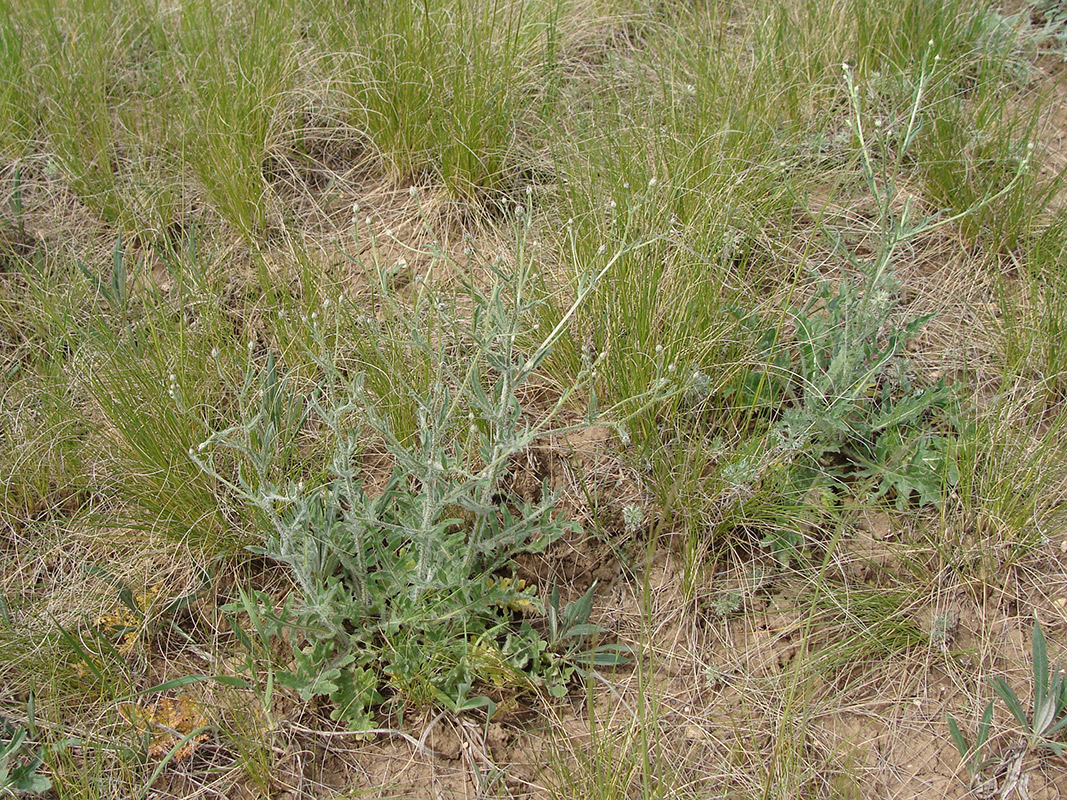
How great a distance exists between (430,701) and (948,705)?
1.17 m

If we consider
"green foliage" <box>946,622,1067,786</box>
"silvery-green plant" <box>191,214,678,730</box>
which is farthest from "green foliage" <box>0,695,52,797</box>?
"green foliage" <box>946,622,1067,786</box>

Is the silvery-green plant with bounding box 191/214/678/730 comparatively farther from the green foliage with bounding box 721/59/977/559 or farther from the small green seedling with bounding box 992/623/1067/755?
the small green seedling with bounding box 992/623/1067/755

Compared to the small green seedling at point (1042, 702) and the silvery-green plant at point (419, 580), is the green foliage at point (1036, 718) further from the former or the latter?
the silvery-green plant at point (419, 580)

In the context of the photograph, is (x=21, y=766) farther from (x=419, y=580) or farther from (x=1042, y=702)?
(x=1042, y=702)

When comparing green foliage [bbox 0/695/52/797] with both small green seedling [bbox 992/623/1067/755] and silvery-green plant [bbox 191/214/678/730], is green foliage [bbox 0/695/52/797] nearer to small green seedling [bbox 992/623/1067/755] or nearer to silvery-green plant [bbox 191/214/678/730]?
silvery-green plant [bbox 191/214/678/730]

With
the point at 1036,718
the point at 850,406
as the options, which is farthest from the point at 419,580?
the point at 1036,718

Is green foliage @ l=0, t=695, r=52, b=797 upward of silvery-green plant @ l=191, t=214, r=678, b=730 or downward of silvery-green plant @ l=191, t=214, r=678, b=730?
downward

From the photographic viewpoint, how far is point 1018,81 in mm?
3121

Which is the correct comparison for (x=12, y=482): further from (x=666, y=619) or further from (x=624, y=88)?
(x=624, y=88)

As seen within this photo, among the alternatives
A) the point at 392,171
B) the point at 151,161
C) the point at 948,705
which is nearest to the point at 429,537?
the point at 948,705

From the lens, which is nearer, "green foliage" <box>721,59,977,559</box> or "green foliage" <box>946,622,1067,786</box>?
"green foliage" <box>946,622,1067,786</box>

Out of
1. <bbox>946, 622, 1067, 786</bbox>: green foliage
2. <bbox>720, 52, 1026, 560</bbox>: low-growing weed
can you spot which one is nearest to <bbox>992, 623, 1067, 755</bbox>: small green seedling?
<bbox>946, 622, 1067, 786</bbox>: green foliage

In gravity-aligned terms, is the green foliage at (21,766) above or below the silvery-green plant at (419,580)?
below

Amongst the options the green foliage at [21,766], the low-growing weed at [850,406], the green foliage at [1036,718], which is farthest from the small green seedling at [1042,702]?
the green foliage at [21,766]
